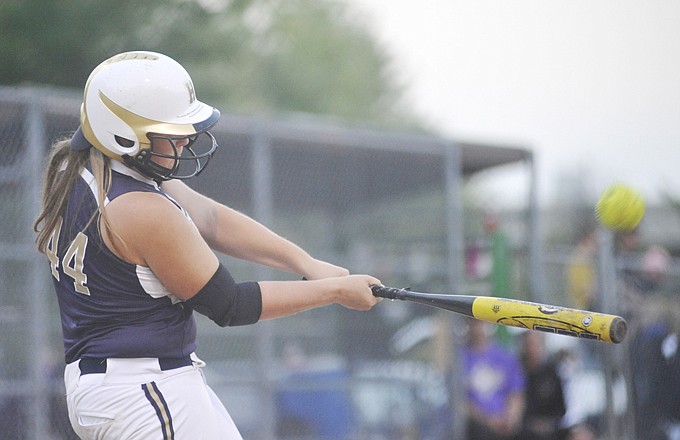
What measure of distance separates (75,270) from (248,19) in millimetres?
14868

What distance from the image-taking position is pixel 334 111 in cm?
2477

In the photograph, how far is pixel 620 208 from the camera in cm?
644

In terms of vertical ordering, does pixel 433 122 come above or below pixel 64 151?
above

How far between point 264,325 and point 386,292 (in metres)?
4.27

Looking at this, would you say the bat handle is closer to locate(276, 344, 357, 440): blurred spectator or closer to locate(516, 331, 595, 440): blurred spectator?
locate(276, 344, 357, 440): blurred spectator

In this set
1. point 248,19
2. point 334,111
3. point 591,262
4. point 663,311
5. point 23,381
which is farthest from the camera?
point 334,111

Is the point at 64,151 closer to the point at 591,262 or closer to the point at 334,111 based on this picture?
the point at 591,262

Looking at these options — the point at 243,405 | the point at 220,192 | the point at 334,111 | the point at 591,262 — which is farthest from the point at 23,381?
the point at 334,111

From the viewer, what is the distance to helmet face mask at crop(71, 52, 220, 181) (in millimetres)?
3164

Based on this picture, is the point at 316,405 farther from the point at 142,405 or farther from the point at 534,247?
the point at 142,405

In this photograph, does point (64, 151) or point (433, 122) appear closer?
point (64, 151)

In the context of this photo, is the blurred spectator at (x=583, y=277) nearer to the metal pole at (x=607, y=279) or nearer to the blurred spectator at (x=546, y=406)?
the metal pole at (x=607, y=279)

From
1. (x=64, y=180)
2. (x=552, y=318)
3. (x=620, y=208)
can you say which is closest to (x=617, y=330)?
(x=552, y=318)

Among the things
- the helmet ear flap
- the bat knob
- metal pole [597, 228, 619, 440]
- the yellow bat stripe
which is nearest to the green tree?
metal pole [597, 228, 619, 440]
